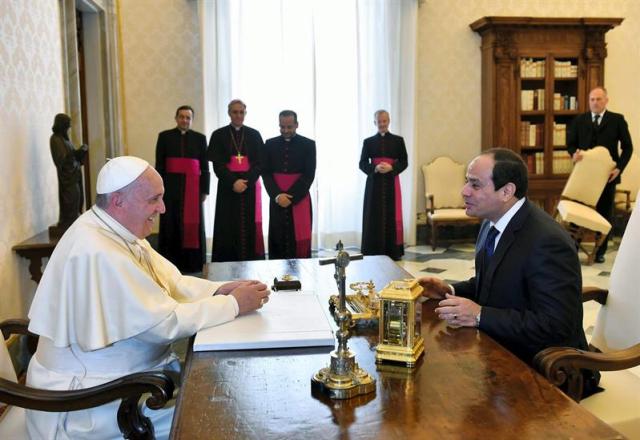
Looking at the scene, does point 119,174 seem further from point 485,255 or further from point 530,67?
point 530,67

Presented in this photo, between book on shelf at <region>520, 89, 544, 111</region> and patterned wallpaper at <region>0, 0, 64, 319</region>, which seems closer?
patterned wallpaper at <region>0, 0, 64, 319</region>

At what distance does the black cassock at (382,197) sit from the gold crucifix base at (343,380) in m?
5.74

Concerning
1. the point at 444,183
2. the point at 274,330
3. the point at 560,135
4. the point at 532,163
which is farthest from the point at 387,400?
the point at 560,135

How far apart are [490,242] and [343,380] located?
1.12 m

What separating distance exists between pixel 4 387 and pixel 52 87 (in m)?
3.70

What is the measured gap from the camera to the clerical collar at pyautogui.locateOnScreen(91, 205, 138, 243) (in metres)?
2.20

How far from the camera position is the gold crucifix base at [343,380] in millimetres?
1536

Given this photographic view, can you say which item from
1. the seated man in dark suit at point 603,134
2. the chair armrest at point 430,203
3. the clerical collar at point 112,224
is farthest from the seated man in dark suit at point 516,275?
the chair armrest at point 430,203

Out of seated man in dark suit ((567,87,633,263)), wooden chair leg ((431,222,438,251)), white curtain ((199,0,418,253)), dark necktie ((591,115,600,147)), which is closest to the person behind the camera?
seated man in dark suit ((567,87,633,263))

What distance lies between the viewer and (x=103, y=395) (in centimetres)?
183

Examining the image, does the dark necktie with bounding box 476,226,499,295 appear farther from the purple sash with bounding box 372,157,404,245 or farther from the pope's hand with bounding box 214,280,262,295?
the purple sash with bounding box 372,157,404,245

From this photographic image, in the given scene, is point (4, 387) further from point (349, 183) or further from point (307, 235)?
point (349, 183)

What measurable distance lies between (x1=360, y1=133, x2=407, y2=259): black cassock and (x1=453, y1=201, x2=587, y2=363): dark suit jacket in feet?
16.3

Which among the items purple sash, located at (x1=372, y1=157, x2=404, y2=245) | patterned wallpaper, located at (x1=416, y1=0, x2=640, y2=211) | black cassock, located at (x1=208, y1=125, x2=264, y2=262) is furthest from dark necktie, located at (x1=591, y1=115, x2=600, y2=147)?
black cassock, located at (x1=208, y1=125, x2=264, y2=262)
